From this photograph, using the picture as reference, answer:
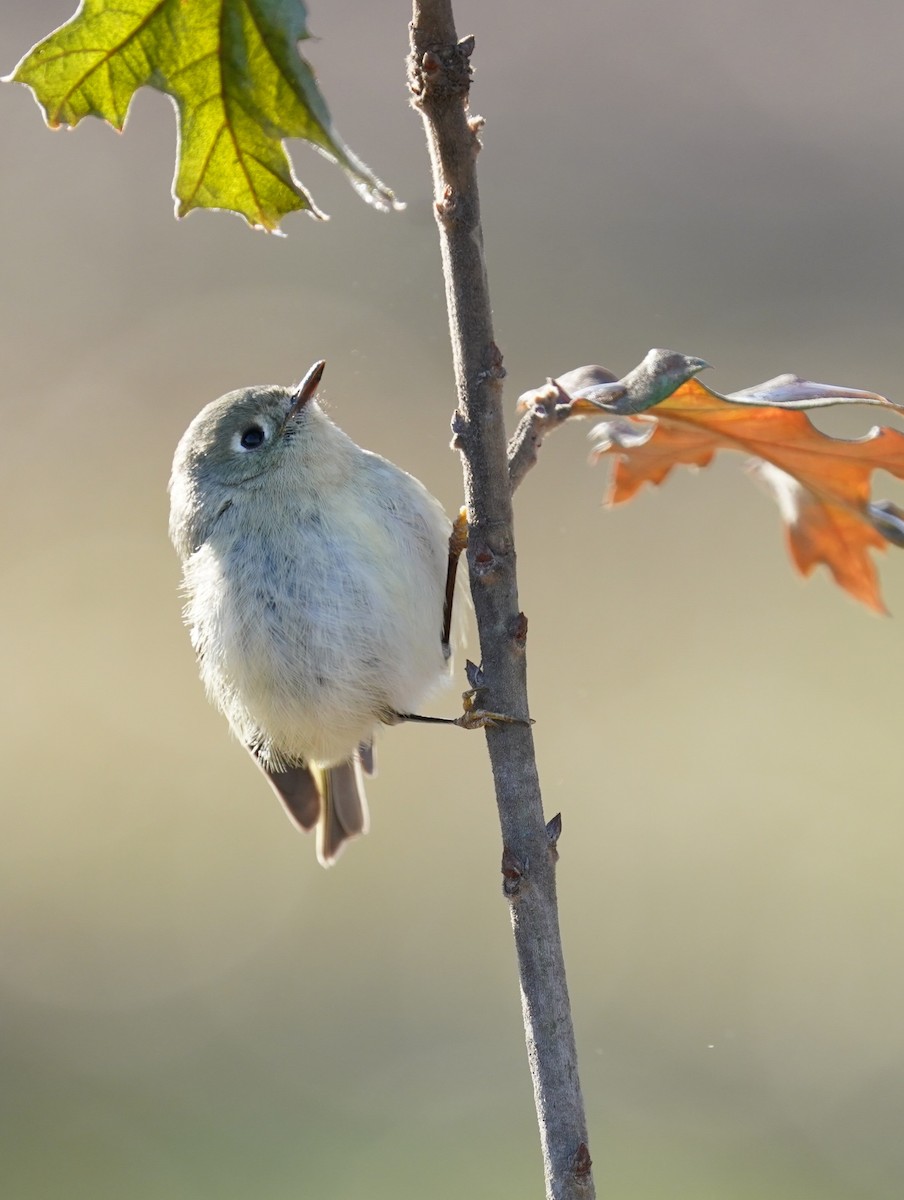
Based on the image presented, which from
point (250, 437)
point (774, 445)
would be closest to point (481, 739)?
point (250, 437)

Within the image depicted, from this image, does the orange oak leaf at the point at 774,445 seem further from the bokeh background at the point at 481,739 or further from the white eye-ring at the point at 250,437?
the bokeh background at the point at 481,739

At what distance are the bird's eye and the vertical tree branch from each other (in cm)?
82

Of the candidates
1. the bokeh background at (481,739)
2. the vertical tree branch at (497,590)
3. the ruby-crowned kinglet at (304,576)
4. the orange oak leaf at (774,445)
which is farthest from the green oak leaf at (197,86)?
the bokeh background at (481,739)

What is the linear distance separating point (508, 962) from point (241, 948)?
77cm

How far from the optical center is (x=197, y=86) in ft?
2.57

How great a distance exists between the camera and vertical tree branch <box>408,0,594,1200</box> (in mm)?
772

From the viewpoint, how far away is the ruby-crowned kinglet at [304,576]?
151 centimetres

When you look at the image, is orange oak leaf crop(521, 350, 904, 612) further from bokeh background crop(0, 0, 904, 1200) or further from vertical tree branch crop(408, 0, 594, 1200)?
bokeh background crop(0, 0, 904, 1200)

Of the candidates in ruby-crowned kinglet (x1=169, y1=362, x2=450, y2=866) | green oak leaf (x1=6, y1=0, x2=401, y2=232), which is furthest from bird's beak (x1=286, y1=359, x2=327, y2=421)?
green oak leaf (x1=6, y1=0, x2=401, y2=232)

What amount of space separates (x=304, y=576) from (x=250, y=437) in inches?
9.4

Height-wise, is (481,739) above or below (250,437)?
below

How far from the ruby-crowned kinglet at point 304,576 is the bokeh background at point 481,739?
1.08 metres

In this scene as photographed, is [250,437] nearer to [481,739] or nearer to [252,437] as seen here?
[252,437]

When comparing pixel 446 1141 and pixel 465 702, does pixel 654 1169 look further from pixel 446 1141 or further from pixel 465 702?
pixel 465 702
